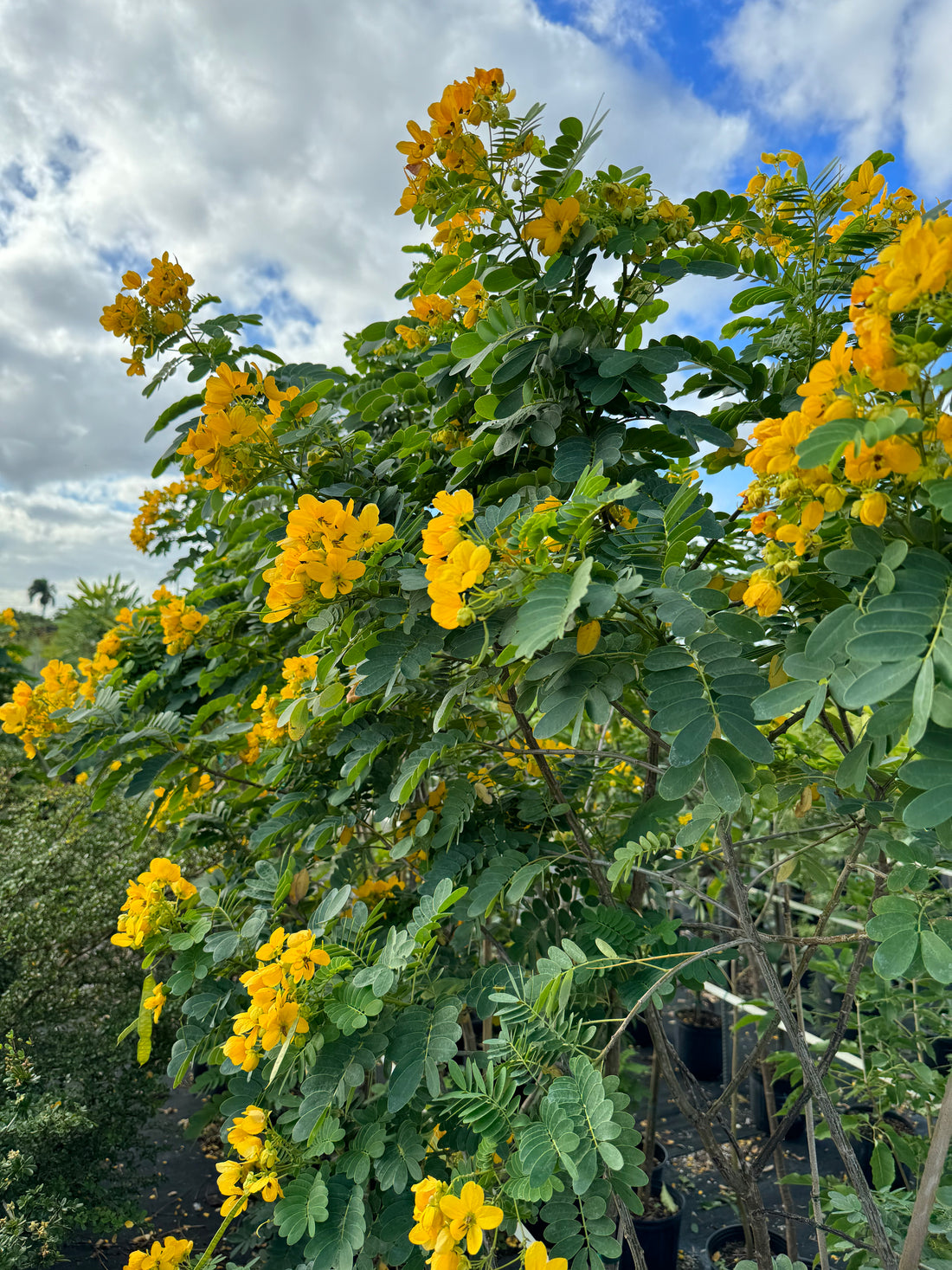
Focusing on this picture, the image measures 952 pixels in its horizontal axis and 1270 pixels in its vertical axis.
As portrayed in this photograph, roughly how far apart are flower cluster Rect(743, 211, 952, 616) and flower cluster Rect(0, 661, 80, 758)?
81.3 inches

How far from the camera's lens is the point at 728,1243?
2.12 metres

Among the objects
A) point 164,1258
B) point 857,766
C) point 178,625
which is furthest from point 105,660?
point 857,766

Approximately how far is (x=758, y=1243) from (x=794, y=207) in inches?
74.1

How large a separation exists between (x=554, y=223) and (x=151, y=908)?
135cm

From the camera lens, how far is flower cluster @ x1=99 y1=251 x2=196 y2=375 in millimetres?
1510

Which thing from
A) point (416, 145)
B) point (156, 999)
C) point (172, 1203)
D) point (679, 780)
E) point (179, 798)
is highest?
point (416, 145)

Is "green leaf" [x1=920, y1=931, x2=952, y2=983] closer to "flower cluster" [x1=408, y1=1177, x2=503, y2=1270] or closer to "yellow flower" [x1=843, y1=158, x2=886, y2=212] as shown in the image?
"flower cluster" [x1=408, y1=1177, x2=503, y2=1270]

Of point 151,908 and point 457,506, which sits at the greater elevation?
point 457,506

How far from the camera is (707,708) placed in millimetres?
889

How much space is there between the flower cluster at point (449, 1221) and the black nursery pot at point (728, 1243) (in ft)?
5.17

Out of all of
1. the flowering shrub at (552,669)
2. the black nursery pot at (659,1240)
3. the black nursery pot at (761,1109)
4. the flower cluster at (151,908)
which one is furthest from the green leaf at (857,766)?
the black nursery pot at (761,1109)

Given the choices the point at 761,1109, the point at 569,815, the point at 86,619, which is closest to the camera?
the point at 569,815

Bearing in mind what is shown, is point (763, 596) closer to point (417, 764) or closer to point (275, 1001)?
point (417, 764)

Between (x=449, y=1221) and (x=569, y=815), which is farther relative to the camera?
(x=569, y=815)
